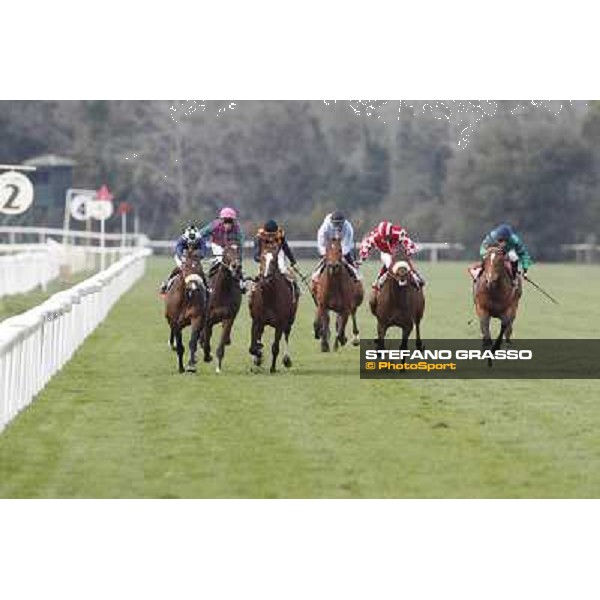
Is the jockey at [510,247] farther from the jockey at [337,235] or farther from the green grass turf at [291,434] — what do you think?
the green grass turf at [291,434]

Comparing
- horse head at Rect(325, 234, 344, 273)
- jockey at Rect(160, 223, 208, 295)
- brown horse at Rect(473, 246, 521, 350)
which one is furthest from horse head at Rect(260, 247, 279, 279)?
brown horse at Rect(473, 246, 521, 350)

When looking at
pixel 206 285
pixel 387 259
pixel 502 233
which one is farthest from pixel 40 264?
pixel 206 285

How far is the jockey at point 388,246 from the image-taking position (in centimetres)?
2514

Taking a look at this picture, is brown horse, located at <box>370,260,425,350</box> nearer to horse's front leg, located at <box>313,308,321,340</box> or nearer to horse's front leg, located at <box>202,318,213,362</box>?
horse's front leg, located at <box>202,318,213,362</box>

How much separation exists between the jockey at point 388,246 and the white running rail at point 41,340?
3.44 meters

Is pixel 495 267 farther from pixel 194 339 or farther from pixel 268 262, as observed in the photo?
pixel 194 339

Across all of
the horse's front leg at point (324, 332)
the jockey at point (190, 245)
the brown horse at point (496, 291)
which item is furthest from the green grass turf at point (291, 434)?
the brown horse at point (496, 291)

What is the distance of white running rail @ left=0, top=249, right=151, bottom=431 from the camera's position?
17406 mm

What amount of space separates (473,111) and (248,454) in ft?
299

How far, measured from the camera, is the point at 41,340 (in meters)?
20.9

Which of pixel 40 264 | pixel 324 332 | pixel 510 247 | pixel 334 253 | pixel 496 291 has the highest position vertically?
pixel 510 247

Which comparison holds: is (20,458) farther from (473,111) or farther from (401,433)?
(473,111)

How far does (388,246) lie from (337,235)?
612 mm

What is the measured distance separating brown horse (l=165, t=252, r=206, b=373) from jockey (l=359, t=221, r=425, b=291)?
2.52m
